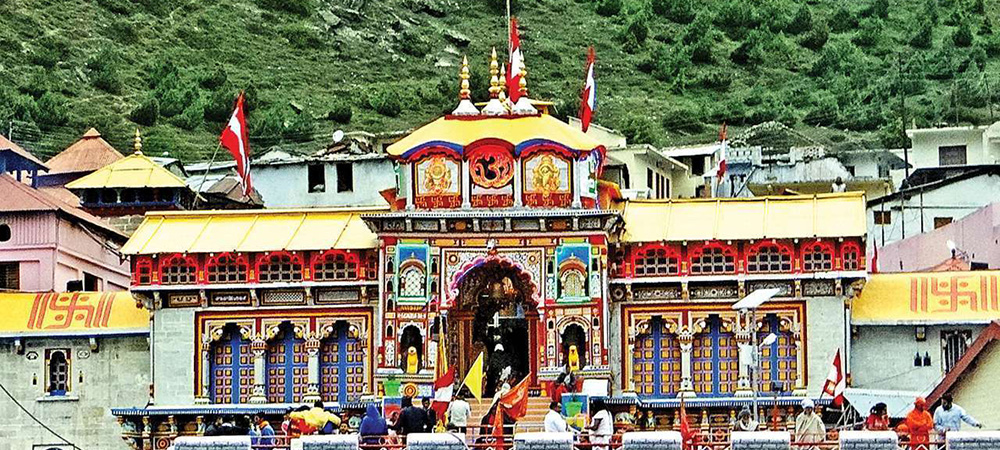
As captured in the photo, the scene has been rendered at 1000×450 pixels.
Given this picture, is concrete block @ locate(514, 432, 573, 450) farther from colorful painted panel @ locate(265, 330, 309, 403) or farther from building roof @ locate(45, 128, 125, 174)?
building roof @ locate(45, 128, 125, 174)

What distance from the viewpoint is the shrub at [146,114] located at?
12256 centimetres

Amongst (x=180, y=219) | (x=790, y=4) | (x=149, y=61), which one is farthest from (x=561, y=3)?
(x=180, y=219)

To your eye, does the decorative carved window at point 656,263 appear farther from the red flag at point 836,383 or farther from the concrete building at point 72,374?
the concrete building at point 72,374

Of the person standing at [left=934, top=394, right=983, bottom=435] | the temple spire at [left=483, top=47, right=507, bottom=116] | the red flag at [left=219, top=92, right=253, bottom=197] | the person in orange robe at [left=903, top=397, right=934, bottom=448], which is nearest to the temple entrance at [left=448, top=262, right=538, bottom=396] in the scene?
the temple spire at [left=483, top=47, right=507, bottom=116]

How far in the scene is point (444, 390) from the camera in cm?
6109

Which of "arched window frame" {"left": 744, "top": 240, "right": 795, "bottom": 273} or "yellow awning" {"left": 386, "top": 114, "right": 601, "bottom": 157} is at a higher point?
"yellow awning" {"left": 386, "top": 114, "right": 601, "bottom": 157}

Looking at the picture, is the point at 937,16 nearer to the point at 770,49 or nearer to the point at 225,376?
the point at 770,49

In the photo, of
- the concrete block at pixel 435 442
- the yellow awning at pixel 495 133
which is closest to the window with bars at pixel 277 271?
the yellow awning at pixel 495 133

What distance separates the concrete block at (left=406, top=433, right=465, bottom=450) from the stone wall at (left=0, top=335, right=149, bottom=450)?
20024 millimetres

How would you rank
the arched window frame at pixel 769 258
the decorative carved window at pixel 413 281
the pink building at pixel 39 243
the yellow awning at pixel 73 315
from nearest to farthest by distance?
the arched window frame at pixel 769 258, the decorative carved window at pixel 413 281, the yellow awning at pixel 73 315, the pink building at pixel 39 243

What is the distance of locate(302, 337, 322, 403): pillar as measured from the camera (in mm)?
63219

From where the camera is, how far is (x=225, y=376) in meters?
63.7

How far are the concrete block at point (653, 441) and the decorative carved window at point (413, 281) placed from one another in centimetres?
1824

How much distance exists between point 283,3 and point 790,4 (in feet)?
90.6
